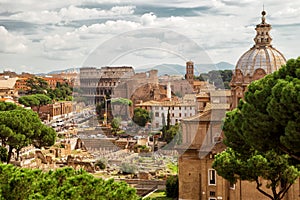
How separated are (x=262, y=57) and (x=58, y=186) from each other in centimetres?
1044

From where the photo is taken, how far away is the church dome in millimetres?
16406

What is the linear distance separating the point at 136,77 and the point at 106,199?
1132cm

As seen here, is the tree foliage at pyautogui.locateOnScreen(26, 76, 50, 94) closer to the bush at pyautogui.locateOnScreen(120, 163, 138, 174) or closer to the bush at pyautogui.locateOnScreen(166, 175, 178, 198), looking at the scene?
the bush at pyautogui.locateOnScreen(120, 163, 138, 174)

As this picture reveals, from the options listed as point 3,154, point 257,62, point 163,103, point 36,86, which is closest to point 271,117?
point 257,62

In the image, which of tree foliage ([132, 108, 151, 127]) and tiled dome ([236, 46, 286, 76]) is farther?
tree foliage ([132, 108, 151, 127])

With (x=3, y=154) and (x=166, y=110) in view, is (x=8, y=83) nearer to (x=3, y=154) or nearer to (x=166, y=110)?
(x=166, y=110)

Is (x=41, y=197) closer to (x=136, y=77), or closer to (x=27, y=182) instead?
(x=27, y=182)

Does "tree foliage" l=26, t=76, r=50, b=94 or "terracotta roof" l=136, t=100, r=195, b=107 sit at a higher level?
"tree foliage" l=26, t=76, r=50, b=94

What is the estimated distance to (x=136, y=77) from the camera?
18188 millimetres

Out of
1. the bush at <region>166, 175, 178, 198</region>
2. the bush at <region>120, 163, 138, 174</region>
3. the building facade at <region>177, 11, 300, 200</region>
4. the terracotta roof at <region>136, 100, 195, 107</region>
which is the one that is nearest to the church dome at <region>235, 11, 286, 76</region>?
the building facade at <region>177, 11, 300, 200</region>

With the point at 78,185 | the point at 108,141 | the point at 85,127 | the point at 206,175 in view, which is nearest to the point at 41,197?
the point at 78,185

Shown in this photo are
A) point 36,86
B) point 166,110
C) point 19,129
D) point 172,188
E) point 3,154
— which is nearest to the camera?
point 172,188

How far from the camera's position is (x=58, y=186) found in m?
7.69

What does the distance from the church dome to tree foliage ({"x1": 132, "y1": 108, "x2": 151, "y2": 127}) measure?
6071 mm
